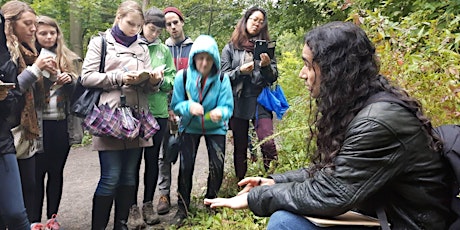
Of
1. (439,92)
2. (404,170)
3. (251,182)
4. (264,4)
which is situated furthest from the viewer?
(264,4)

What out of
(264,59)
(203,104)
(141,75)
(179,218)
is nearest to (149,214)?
(179,218)

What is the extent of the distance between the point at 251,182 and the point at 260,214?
30cm

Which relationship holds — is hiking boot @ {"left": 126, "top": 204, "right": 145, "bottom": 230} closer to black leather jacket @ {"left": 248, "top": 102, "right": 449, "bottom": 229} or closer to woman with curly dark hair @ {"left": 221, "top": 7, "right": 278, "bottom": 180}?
woman with curly dark hair @ {"left": 221, "top": 7, "right": 278, "bottom": 180}

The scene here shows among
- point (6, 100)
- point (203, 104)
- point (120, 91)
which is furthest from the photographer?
point (203, 104)

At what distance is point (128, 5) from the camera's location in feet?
11.5

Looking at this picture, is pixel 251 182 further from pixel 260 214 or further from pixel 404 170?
pixel 404 170

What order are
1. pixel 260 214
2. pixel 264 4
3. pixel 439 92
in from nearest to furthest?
1. pixel 260 214
2. pixel 439 92
3. pixel 264 4

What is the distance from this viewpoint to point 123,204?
364 centimetres

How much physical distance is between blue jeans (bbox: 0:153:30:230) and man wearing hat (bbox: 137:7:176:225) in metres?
1.50

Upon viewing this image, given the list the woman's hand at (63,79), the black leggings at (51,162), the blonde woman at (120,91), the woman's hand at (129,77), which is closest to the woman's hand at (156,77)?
the blonde woman at (120,91)

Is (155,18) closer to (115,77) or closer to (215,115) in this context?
(115,77)

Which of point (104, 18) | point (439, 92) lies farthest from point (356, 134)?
point (104, 18)

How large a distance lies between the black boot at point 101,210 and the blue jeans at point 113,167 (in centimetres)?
5

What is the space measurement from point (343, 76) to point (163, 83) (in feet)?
7.47
